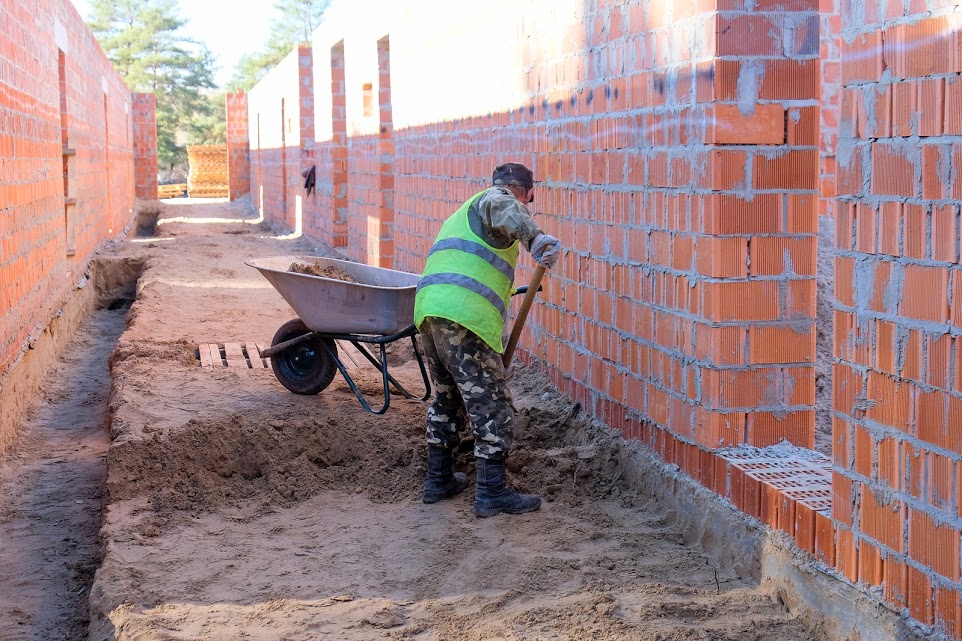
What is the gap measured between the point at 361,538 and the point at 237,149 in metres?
32.0

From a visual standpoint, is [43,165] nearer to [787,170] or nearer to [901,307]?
[787,170]

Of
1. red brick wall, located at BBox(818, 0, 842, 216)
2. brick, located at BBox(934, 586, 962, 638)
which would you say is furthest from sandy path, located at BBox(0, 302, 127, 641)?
red brick wall, located at BBox(818, 0, 842, 216)

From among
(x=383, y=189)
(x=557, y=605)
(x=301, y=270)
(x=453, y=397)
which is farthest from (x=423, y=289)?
(x=383, y=189)

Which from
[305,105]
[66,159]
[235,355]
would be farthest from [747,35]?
[305,105]

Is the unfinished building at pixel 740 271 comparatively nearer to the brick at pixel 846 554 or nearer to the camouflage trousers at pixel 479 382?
the brick at pixel 846 554

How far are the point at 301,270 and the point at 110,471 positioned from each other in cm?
184

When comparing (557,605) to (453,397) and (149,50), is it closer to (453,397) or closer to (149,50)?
(453,397)

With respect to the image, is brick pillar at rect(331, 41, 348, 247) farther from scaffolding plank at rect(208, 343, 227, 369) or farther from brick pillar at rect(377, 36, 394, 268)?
scaffolding plank at rect(208, 343, 227, 369)

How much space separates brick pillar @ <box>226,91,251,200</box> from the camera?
34656mm

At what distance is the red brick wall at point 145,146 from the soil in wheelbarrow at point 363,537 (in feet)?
90.5

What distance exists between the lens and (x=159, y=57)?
55.8 m

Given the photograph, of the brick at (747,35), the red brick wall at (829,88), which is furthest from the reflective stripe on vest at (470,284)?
the red brick wall at (829,88)

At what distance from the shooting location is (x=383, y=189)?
11445mm

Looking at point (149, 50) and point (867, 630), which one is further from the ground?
point (149, 50)
